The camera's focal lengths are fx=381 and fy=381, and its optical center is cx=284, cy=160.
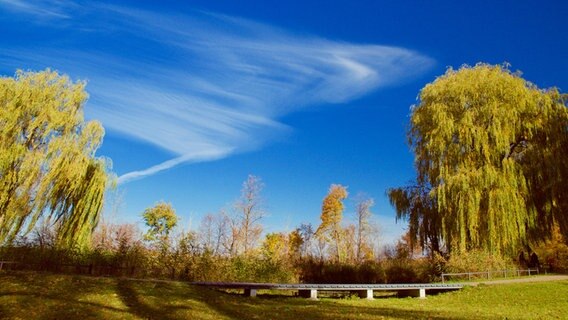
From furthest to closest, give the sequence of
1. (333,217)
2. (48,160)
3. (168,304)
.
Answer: (333,217) < (48,160) < (168,304)

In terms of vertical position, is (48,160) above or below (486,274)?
above

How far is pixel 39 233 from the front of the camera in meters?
18.0

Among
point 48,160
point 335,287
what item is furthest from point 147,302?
point 48,160

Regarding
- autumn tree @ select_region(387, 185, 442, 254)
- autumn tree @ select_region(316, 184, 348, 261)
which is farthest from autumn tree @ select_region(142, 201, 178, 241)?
autumn tree @ select_region(387, 185, 442, 254)

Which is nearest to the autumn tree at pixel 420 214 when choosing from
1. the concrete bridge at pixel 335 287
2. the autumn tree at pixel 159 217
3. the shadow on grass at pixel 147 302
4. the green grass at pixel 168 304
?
the concrete bridge at pixel 335 287

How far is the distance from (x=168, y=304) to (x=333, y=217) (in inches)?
1414

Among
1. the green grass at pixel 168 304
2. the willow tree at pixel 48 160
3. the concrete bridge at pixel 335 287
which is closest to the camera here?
the green grass at pixel 168 304

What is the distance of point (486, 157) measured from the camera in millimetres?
22312

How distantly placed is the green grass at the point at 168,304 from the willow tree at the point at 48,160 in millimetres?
7280

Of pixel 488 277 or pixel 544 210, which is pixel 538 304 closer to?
pixel 488 277

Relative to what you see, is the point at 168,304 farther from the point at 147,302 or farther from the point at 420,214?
the point at 420,214

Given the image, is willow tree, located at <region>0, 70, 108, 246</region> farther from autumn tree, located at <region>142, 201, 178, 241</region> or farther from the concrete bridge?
autumn tree, located at <region>142, 201, 178, 241</region>

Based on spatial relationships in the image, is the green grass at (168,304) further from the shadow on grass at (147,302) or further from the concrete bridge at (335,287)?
the concrete bridge at (335,287)

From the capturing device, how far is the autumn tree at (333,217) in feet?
147
